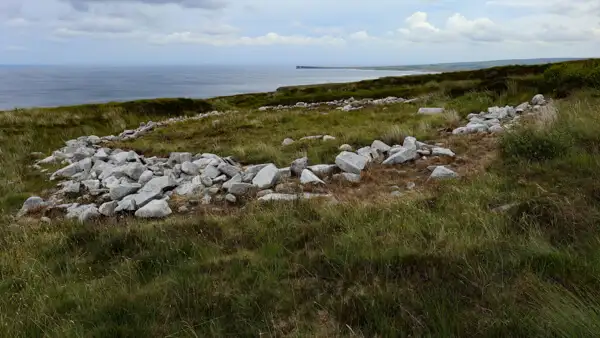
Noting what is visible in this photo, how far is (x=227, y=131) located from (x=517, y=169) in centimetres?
1249

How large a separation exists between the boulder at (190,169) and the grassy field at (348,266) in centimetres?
302

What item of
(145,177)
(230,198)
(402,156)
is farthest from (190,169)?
(402,156)

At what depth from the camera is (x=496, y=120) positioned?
12.9m

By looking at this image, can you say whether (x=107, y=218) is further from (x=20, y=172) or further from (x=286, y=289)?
(x=20, y=172)

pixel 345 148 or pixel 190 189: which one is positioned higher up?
pixel 345 148

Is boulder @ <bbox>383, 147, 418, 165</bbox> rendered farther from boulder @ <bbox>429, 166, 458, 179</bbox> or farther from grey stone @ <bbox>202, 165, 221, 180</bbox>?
grey stone @ <bbox>202, 165, 221, 180</bbox>

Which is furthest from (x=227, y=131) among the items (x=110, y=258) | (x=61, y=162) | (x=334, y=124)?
(x=110, y=258)

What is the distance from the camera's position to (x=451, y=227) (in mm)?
4844

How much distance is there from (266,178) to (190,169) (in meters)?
2.49

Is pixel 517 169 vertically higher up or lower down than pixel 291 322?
higher up

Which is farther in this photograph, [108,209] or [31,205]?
[31,205]

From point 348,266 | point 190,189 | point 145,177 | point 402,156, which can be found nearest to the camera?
point 348,266

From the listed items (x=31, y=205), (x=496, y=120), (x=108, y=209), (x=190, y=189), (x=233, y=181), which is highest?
(x=496, y=120)

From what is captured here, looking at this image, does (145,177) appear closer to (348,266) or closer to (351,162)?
(351,162)
